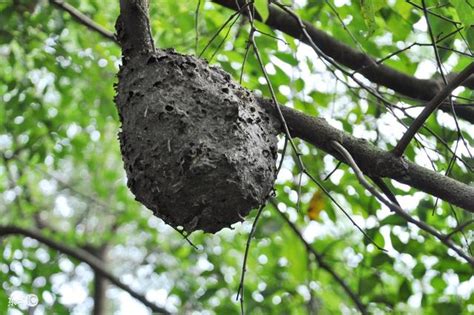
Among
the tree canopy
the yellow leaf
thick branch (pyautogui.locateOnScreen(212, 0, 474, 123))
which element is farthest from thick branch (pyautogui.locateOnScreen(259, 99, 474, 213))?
the yellow leaf

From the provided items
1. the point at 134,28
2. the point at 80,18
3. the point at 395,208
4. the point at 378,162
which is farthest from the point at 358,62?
the point at 395,208

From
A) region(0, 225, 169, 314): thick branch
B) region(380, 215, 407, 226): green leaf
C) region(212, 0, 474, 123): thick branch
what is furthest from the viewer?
region(0, 225, 169, 314): thick branch

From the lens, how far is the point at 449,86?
1869 mm

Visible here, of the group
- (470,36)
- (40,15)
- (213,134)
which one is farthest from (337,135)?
(40,15)

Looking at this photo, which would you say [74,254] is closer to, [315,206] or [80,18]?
[80,18]

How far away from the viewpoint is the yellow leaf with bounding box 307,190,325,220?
3658 mm

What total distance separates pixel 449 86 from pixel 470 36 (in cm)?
56

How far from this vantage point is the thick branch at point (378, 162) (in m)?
2.15

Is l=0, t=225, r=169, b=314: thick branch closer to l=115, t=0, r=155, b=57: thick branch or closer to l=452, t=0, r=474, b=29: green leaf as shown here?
l=115, t=0, r=155, b=57: thick branch

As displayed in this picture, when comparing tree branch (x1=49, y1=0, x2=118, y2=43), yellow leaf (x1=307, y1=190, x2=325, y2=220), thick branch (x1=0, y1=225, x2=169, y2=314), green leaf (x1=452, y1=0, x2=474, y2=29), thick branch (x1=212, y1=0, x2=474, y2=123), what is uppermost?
thick branch (x1=212, y1=0, x2=474, y2=123)

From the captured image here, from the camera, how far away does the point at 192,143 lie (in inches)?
→ 81.8

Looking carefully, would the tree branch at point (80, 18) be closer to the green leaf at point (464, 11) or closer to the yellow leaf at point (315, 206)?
the yellow leaf at point (315, 206)

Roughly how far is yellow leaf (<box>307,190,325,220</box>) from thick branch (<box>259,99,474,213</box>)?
1.38 metres

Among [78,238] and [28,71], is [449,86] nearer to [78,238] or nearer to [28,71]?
[28,71]
